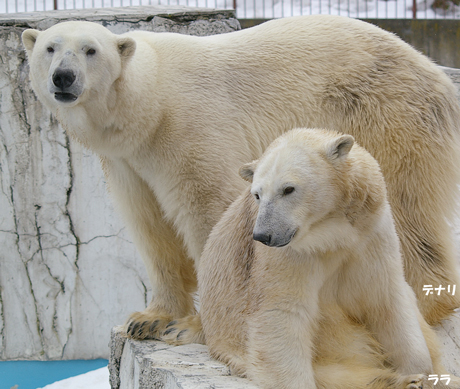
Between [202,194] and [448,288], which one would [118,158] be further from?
[448,288]

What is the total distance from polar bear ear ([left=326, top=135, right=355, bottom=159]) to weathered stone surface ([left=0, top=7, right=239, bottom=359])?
4.00 m

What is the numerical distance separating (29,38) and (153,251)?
4.09 ft

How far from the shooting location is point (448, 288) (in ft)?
10.8

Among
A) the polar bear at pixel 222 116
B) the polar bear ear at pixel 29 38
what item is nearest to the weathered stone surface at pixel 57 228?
the polar bear at pixel 222 116

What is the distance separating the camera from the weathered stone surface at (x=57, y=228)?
19.7 feet

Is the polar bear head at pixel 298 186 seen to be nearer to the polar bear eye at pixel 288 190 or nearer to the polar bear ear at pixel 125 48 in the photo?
the polar bear eye at pixel 288 190

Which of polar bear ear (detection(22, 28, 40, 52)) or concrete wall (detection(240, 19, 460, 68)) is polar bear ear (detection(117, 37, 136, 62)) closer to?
polar bear ear (detection(22, 28, 40, 52))

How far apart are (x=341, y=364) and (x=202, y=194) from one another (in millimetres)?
1072

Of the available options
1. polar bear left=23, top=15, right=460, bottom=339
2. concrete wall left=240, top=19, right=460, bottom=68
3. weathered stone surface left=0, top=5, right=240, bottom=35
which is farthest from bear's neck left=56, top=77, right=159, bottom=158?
concrete wall left=240, top=19, right=460, bottom=68

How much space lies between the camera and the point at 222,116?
3324 millimetres

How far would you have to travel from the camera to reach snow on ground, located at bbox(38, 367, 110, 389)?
6.37 meters

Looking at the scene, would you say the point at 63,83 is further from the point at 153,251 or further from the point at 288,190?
the point at 288,190

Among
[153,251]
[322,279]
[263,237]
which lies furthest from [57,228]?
[263,237]

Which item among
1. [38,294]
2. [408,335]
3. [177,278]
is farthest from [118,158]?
[38,294]
